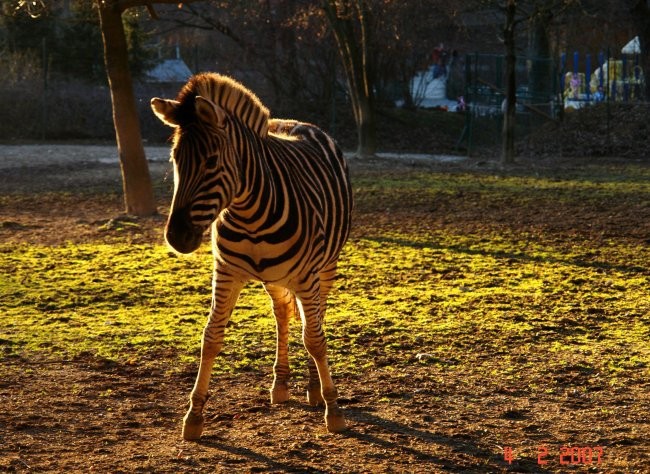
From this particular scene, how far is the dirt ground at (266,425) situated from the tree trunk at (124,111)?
6.91 metres

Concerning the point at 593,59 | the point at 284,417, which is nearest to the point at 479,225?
the point at 284,417

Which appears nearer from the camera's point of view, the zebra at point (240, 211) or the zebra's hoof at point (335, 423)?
the zebra at point (240, 211)

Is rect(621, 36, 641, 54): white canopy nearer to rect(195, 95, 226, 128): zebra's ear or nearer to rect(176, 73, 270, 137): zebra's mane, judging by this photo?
rect(176, 73, 270, 137): zebra's mane

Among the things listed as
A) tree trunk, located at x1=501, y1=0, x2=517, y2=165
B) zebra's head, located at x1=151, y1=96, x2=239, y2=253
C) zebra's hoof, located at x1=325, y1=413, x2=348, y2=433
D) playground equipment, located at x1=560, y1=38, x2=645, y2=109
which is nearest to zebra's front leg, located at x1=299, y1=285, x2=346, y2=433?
zebra's hoof, located at x1=325, y1=413, x2=348, y2=433

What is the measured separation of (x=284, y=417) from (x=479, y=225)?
7569 mm

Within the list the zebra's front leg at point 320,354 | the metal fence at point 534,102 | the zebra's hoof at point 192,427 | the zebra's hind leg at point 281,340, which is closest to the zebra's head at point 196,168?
the zebra's front leg at point 320,354

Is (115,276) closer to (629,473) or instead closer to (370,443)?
(370,443)

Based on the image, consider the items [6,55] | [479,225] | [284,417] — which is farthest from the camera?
[6,55]

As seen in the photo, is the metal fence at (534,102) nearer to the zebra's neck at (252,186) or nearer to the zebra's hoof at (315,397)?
the zebra's hoof at (315,397)

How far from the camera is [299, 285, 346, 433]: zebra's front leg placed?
562 centimetres

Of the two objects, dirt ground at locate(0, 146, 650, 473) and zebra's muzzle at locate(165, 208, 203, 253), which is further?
dirt ground at locate(0, 146, 650, 473)

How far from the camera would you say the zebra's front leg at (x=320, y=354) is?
562cm

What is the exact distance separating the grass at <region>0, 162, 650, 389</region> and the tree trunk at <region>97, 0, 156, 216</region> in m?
1.92

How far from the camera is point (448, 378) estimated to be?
21.7 ft
